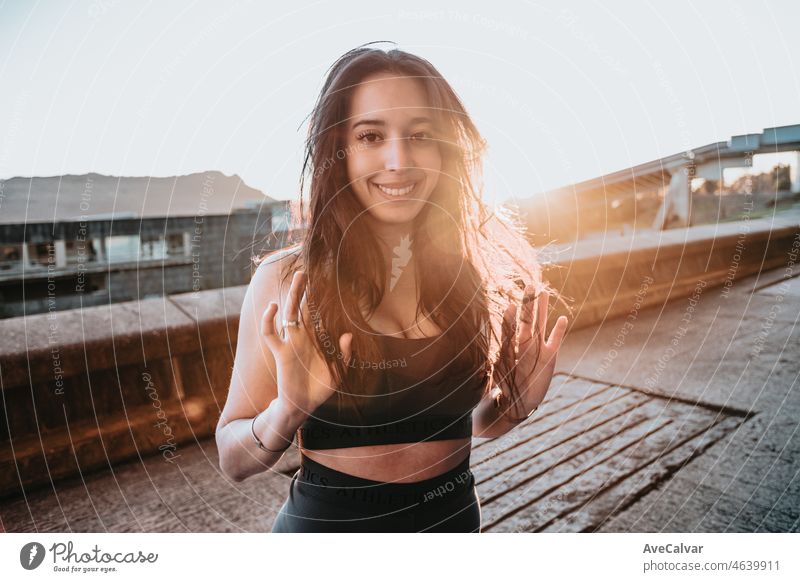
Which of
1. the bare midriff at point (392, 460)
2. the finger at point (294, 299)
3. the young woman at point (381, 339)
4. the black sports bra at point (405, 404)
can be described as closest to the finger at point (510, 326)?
the young woman at point (381, 339)

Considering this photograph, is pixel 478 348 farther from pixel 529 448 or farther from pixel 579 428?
pixel 579 428

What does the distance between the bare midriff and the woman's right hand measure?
0.14 m

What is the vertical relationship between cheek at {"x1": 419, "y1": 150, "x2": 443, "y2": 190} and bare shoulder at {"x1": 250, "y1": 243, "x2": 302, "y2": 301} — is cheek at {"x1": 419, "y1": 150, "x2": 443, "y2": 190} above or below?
above

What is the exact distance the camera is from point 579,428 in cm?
190

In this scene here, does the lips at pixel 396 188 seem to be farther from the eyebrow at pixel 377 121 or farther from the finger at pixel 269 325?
the finger at pixel 269 325

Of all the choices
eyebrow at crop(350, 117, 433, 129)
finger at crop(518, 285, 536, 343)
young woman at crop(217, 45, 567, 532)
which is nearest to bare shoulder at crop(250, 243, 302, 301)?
young woman at crop(217, 45, 567, 532)

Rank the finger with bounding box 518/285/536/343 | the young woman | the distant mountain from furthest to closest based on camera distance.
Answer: the distant mountain, the finger with bounding box 518/285/536/343, the young woman

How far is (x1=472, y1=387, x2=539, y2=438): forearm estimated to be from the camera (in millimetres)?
1060

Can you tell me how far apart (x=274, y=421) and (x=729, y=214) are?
880 centimetres

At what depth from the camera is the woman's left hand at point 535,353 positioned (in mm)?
956

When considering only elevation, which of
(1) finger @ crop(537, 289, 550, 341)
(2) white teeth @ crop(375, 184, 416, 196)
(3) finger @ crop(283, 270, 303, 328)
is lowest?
(1) finger @ crop(537, 289, 550, 341)

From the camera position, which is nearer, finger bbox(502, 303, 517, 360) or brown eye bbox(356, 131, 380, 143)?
brown eye bbox(356, 131, 380, 143)

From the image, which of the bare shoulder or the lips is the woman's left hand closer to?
the lips

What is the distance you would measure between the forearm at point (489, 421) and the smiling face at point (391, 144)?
17.0 inches
